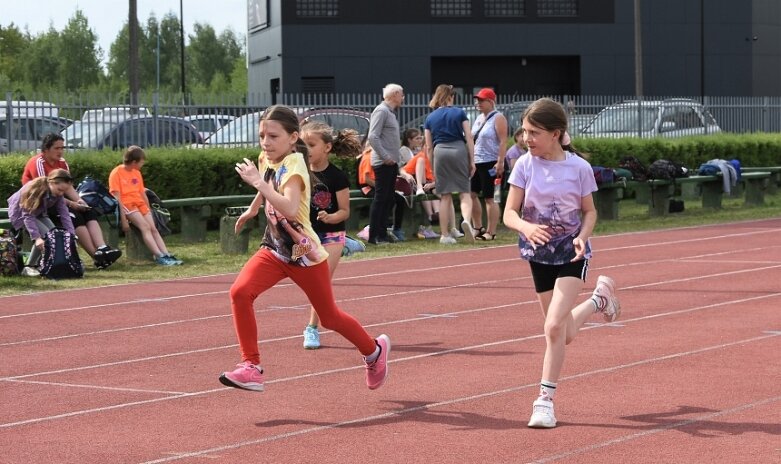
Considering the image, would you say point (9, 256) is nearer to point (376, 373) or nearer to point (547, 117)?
point (376, 373)

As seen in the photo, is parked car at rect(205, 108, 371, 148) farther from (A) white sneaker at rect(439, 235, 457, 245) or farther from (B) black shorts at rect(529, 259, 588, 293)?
(B) black shorts at rect(529, 259, 588, 293)

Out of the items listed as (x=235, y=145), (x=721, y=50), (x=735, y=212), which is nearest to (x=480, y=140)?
(x=235, y=145)

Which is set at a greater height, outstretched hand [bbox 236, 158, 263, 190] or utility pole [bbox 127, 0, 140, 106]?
utility pole [bbox 127, 0, 140, 106]

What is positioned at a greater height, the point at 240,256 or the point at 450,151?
the point at 450,151

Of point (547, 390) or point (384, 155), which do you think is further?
point (384, 155)

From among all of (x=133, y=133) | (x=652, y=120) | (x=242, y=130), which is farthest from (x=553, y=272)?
(x=652, y=120)

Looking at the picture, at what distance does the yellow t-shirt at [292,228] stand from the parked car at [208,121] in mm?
14977

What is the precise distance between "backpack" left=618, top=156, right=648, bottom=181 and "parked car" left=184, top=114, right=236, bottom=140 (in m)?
6.73

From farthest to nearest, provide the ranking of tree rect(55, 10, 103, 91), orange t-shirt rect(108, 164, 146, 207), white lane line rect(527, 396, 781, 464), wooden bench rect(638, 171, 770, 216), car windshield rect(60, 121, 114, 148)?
tree rect(55, 10, 103, 91) → wooden bench rect(638, 171, 770, 216) → car windshield rect(60, 121, 114, 148) → orange t-shirt rect(108, 164, 146, 207) → white lane line rect(527, 396, 781, 464)

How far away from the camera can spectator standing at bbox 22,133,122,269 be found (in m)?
16.7

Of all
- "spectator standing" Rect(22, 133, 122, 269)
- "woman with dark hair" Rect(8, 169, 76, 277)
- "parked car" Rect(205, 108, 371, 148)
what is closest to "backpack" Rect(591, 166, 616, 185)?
"parked car" Rect(205, 108, 371, 148)

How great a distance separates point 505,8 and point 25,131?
35.9 m

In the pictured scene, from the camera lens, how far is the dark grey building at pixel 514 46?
53219mm

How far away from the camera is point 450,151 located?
19484 millimetres
